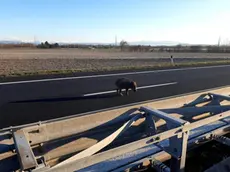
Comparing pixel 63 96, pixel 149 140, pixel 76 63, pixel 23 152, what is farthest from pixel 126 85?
pixel 76 63

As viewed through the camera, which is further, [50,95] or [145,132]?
[50,95]

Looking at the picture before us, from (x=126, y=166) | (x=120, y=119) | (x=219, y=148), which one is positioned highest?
(x=120, y=119)

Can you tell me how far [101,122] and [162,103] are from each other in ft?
4.27

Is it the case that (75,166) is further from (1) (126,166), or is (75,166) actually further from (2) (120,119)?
(2) (120,119)

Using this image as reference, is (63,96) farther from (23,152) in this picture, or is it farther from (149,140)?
(149,140)

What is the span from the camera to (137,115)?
326 centimetres

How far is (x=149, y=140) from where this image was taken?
6.53 feet

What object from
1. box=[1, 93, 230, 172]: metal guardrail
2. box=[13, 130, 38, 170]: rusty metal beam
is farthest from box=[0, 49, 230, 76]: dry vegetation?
box=[13, 130, 38, 170]: rusty metal beam

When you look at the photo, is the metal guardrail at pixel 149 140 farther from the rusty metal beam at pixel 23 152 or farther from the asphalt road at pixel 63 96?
the asphalt road at pixel 63 96

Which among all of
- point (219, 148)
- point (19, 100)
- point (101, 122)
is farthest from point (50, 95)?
point (219, 148)

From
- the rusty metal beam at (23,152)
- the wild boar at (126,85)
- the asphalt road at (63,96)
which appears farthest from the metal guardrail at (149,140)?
the wild boar at (126,85)

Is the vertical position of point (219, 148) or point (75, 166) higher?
point (75, 166)

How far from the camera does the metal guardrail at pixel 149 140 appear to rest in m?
1.79

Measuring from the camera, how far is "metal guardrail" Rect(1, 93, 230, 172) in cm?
179
